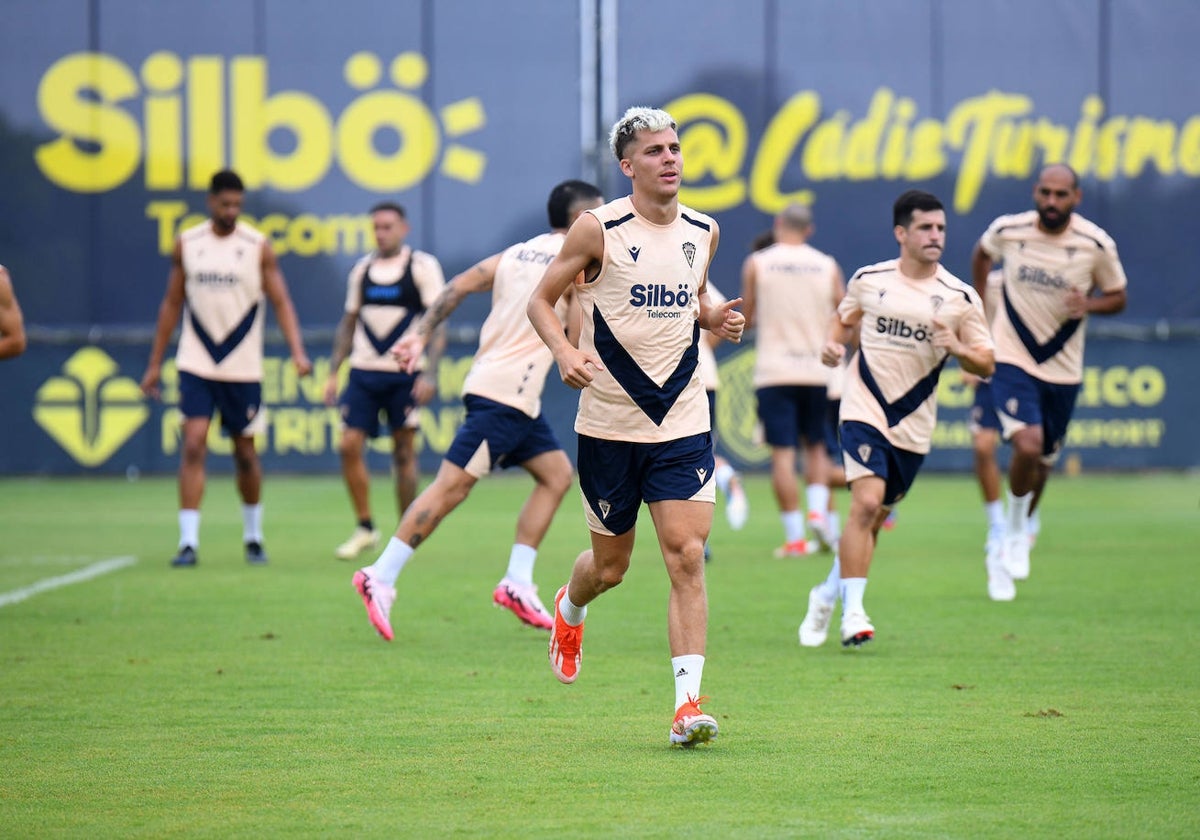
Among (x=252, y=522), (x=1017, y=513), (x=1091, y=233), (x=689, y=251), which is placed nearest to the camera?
(x=689, y=251)

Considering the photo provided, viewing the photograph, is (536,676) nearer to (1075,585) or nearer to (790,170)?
(1075,585)

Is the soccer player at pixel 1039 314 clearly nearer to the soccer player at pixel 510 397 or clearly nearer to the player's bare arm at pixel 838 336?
the player's bare arm at pixel 838 336

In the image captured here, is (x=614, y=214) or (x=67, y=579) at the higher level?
(x=614, y=214)

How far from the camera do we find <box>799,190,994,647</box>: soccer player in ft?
28.1

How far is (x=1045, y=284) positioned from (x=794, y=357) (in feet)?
8.43

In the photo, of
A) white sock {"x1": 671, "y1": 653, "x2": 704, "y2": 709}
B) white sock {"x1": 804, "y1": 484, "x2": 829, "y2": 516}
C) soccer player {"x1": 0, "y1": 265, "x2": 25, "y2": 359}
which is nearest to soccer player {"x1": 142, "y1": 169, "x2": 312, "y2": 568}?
soccer player {"x1": 0, "y1": 265, "x2": 25, "y2": 359}

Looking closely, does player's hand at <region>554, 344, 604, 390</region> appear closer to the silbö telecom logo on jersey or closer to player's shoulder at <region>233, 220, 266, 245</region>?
the silbö telecom logo on jersey

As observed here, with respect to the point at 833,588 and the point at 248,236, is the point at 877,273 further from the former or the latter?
the point at 248,236

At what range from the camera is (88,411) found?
2238 centimetres

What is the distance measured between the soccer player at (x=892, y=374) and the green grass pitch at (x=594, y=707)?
0.45 meters

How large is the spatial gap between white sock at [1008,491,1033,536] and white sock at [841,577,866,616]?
10.5 feet

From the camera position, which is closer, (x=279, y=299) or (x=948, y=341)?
(x=948, y=341)

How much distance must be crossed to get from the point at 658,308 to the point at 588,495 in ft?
2.55

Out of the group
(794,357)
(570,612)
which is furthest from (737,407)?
(570,612)
